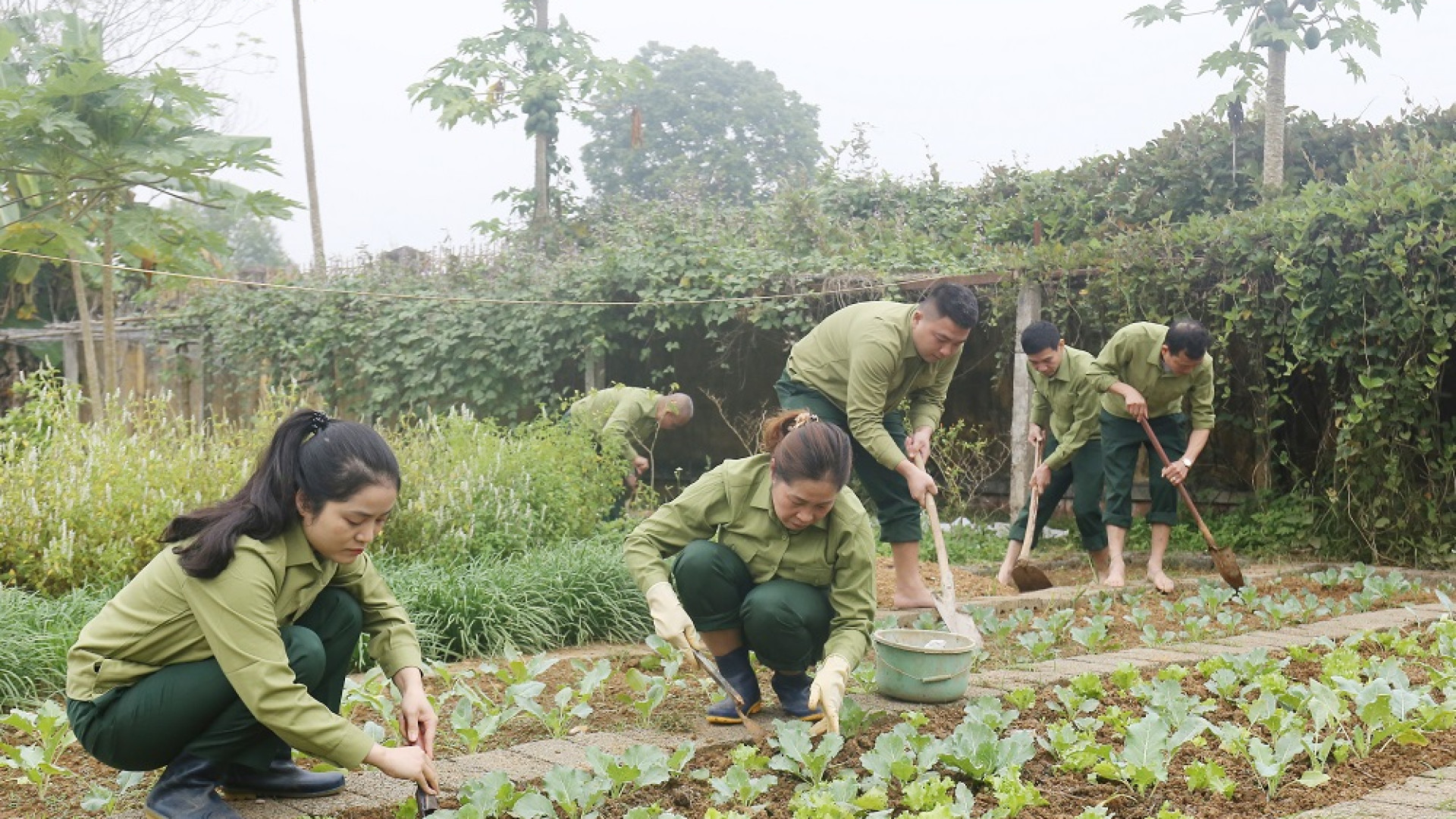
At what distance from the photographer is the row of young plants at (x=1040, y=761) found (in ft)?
8.54

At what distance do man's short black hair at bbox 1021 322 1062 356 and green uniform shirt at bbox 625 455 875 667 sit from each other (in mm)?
3149

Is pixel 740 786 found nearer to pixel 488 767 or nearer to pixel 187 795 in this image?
pixel 488 767

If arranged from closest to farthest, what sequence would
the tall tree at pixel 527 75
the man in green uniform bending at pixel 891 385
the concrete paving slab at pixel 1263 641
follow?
the concrete paving slab at pixel 1263 641 < the man in green uniform bending at pixel 891 385 < the tall tree at pixel 527 75

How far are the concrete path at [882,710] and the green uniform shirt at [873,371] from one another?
3.41 ft

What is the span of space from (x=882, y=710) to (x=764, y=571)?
487 mm

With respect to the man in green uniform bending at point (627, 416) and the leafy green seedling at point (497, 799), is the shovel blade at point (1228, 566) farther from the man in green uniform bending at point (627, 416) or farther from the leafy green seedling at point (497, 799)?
the leafy green seedling at point (497, 799)

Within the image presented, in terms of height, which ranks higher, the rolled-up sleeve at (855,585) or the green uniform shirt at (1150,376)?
the green uniform shirt at (1150,376)

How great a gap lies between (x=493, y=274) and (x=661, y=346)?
2.44 meters

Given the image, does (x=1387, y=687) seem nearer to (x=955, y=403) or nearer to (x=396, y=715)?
(x=396, y=715)

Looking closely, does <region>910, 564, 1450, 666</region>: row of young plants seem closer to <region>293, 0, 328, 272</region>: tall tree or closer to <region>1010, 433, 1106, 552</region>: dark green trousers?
<region>1010, 433, 1106, 552</region>: dark green trousers

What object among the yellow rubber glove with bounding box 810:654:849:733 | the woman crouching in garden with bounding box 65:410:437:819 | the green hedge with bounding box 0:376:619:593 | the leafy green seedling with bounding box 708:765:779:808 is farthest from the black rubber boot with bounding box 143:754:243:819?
the green hedge with bounding box 0:376:619:593

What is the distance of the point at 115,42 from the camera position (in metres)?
17.0

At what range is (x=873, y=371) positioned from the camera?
4.75 m

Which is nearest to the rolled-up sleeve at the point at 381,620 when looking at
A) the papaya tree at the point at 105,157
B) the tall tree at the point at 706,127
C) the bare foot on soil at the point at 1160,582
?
the papaya tree at the point at 105,157
